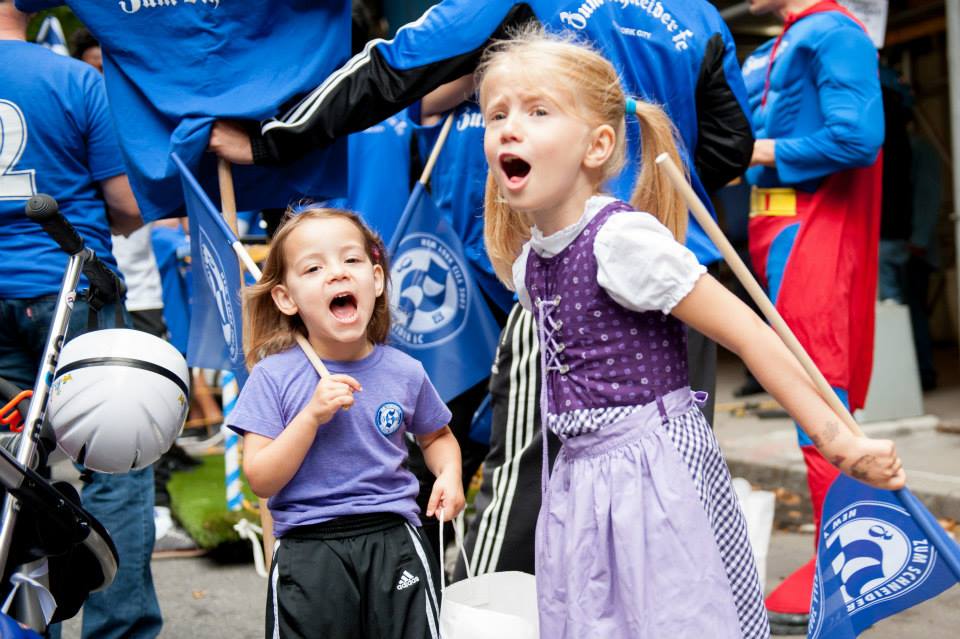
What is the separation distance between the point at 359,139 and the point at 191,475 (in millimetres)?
3177

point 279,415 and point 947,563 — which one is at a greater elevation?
point 279,415

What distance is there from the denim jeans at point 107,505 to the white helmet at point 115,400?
0.73 metres

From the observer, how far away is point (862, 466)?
6.98 feet

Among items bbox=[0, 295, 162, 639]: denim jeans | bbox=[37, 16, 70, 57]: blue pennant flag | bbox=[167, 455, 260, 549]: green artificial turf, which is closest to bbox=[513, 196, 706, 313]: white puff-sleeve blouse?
bbox=[0, 295, 162, 639]: denim jeans

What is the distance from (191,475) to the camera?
6.98 meters

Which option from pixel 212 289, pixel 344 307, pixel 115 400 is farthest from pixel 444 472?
pixel 212 289

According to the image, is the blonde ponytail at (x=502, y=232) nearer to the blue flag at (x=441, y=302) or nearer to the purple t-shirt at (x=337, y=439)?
the purple t-shirt at (x=337, y=439)

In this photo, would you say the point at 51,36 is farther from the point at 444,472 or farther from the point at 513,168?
the point at 513,168

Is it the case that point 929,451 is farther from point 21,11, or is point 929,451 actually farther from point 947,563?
point 21,11

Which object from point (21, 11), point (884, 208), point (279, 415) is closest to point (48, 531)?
point (279, 415)

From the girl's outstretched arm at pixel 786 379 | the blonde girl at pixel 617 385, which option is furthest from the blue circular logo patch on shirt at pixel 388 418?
the girl's outstretched arm at pixel 786 379

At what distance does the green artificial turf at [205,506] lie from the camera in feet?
17.4

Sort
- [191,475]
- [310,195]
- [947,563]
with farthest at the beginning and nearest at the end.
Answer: [191,475] < [310,195] < [947,563]

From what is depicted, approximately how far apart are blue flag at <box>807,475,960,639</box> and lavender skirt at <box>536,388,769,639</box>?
20 cm
